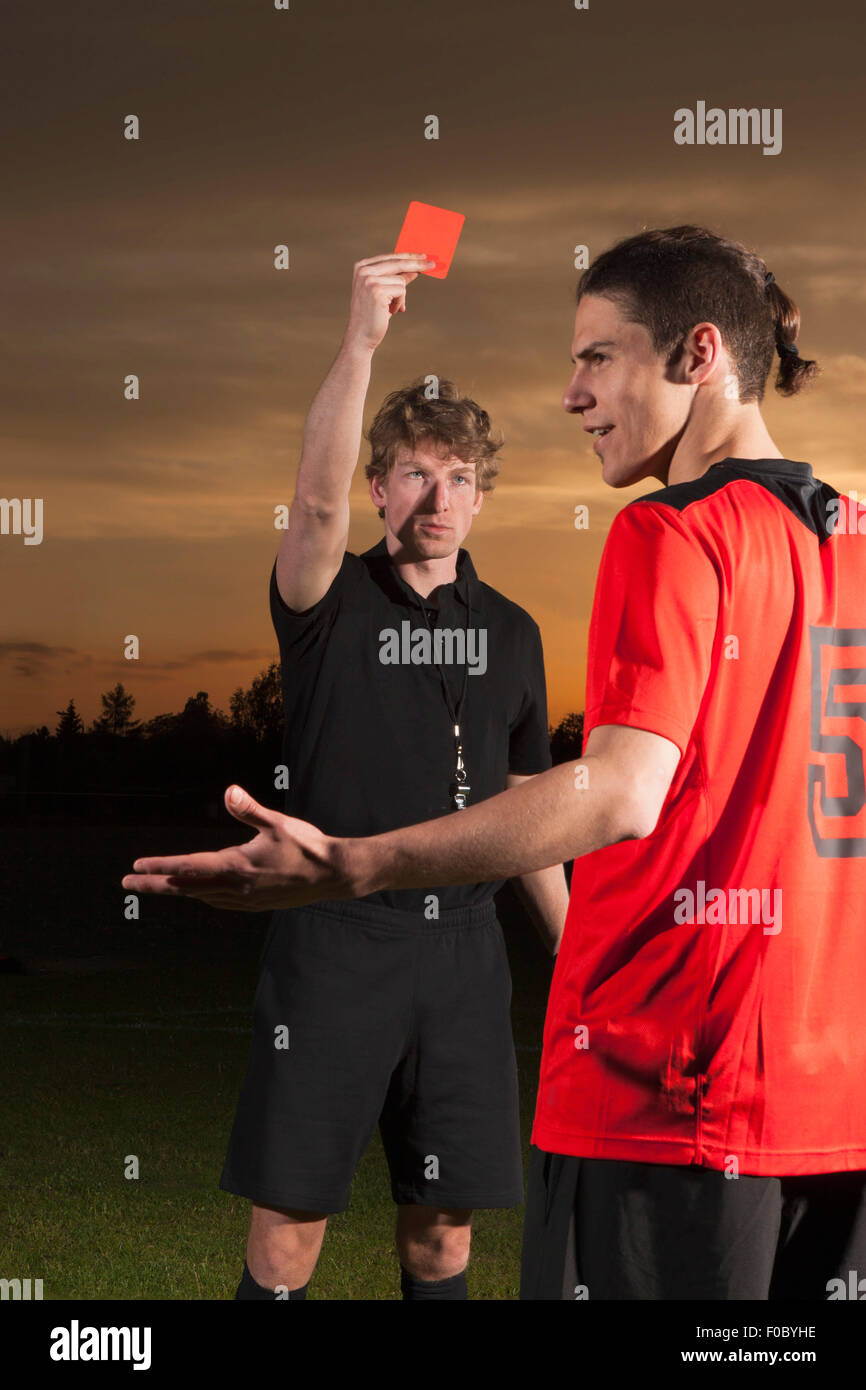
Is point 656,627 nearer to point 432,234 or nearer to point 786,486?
point 786,486

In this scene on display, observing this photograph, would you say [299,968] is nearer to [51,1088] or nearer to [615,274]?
[615,274]

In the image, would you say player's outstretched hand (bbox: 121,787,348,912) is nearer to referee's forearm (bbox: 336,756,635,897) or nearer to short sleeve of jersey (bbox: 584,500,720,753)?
referee's forearm (bbox: 336,756,635,897)

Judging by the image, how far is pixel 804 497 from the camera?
79.7 inches

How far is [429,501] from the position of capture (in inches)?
149

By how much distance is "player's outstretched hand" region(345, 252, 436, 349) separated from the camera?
308 centimetres

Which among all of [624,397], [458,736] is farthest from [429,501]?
[624,397]

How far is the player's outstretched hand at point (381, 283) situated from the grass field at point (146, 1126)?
11.9 ft

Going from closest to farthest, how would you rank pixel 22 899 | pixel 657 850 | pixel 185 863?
pixel 185 863 < pixel 657 850 < pixel 22 899

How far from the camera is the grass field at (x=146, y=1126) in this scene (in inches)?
216

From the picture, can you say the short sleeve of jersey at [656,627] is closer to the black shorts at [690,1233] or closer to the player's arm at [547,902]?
the black shorts at [690,1233]

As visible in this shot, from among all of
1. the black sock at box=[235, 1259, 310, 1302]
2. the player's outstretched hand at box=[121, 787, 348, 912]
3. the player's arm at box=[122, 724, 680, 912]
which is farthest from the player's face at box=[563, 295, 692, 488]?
the black sock at box=[235, 1259, 310, 1302]

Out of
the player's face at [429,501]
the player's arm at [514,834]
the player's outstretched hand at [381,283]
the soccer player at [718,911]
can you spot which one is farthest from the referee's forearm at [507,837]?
the player's face at [429,501]

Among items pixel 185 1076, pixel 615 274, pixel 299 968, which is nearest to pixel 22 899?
pixel 185 1076

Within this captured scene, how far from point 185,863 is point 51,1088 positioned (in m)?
7.91
